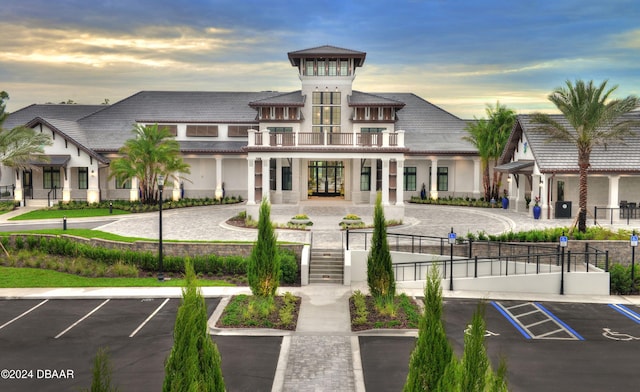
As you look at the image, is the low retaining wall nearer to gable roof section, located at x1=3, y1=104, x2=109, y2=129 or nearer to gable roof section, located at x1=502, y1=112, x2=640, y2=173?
gable roof section, located at x1=502, y1=112, x2=640, y2=173

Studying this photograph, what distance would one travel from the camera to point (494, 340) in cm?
1538

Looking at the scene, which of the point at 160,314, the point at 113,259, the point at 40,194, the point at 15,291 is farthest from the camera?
the point at 40,194

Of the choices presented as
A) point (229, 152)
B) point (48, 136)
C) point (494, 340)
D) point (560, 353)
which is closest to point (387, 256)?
point (494, 340)

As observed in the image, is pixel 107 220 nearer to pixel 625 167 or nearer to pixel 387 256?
pixel 387 256

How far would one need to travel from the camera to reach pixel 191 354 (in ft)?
25.1

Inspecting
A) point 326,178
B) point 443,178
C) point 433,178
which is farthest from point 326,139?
point 443,178

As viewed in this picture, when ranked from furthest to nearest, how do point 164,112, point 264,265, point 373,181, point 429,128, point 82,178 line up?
1. point 429,128
2. point 164,112
3. point 82,178
4. point 373,181
5. point 264,265

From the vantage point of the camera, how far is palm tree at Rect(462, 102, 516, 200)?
43.3 meters

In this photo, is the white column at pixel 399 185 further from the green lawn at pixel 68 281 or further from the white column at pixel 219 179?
the white column at pixel 219 179

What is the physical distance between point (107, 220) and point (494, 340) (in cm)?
2690

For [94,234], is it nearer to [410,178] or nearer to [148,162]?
[148,162]

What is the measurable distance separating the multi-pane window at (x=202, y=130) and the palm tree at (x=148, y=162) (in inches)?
248

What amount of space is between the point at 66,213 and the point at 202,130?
530 inches

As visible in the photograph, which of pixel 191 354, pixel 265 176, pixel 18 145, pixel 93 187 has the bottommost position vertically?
pixel 191 354
